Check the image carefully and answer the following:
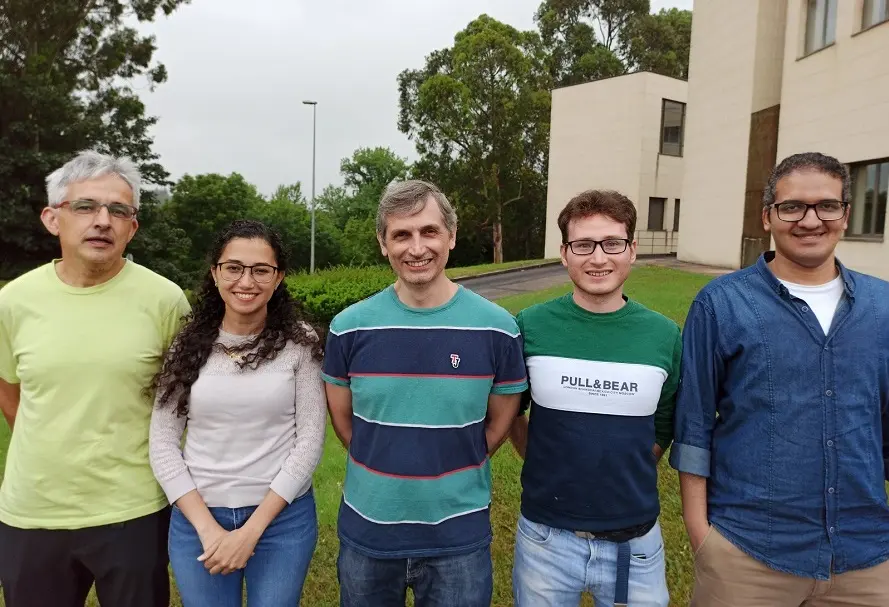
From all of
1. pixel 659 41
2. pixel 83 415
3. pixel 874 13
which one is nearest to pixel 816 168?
pixel 83 415

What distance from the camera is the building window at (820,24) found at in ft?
45.9

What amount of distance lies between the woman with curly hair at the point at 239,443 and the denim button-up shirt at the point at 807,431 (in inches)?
65.9

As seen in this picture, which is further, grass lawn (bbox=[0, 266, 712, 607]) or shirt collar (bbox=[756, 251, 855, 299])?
grass lawn (bbox=[0, 266, 712, 607])

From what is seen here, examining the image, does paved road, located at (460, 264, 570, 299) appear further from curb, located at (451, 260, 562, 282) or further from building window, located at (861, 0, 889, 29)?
building window, located at (861, 0, 889, 29)

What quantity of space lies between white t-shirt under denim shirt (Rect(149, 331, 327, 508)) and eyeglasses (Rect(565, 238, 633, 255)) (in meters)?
1.29

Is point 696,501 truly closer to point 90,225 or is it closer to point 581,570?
point 581,570

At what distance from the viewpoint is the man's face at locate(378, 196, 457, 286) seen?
2.45 metres

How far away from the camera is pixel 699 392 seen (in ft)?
7.89

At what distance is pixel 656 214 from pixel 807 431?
2606 centimetres

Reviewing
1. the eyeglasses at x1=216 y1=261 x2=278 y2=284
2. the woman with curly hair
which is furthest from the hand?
the eyeglasses at x1=216 y1=261 x2=278 y2=284

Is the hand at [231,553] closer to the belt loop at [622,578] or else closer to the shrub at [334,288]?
the belt loop at [622,578]

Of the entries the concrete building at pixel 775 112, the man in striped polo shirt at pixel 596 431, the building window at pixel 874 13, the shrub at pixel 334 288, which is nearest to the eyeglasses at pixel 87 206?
the man in striped polo shirt at pixel 596 431

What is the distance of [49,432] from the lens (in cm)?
249

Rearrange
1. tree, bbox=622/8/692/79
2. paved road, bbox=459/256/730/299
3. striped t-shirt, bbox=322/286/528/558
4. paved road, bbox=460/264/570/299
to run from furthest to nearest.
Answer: tree, bbox=622/8/692/79
paved road, bbox=459/256/730/299
paved road, bbox=460/264/570/299
striped t-shirt, bbox=322/286/528/558
